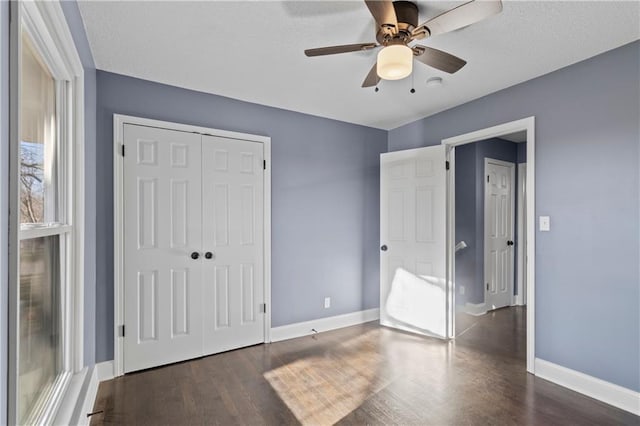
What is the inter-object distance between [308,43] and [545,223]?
7.58 ft

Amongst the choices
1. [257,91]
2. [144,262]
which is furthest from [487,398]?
[257,91]

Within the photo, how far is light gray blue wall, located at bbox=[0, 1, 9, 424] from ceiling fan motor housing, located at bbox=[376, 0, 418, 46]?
1598mm

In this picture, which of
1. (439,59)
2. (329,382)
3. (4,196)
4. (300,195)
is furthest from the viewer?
(300,195)

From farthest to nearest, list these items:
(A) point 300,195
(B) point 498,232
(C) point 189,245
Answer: (B) point 498,232 → (A) point 300,195 → (C) point 189,245

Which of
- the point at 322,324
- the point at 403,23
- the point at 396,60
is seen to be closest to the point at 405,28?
the point at 403,23

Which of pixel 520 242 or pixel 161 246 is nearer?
pixel 161 246

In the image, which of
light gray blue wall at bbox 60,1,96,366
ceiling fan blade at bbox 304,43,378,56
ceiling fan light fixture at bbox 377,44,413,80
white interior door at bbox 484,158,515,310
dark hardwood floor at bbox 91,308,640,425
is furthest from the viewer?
white interior door at bbox 484,158,515,310

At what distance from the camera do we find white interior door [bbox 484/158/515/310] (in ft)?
15.2

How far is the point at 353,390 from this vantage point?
2.49 m

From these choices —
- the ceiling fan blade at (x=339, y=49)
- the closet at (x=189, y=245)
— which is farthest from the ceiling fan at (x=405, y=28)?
the closet at (x=189, y=245)

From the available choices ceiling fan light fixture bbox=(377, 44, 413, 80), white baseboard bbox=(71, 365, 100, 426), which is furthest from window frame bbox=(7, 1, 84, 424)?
ceiling fan light fixture bbox=(377, 44, 413, 80)

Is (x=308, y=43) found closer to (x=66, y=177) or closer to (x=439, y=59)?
(x=439, y=59)

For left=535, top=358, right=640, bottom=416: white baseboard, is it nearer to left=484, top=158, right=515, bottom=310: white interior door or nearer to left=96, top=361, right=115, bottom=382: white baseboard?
left=484, top=158, right=515, bottom=310: white interior door

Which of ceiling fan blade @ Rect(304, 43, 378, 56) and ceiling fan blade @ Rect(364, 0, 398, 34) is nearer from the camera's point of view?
ceiling fan blade @ Rect(364, 0, 398, 34)
